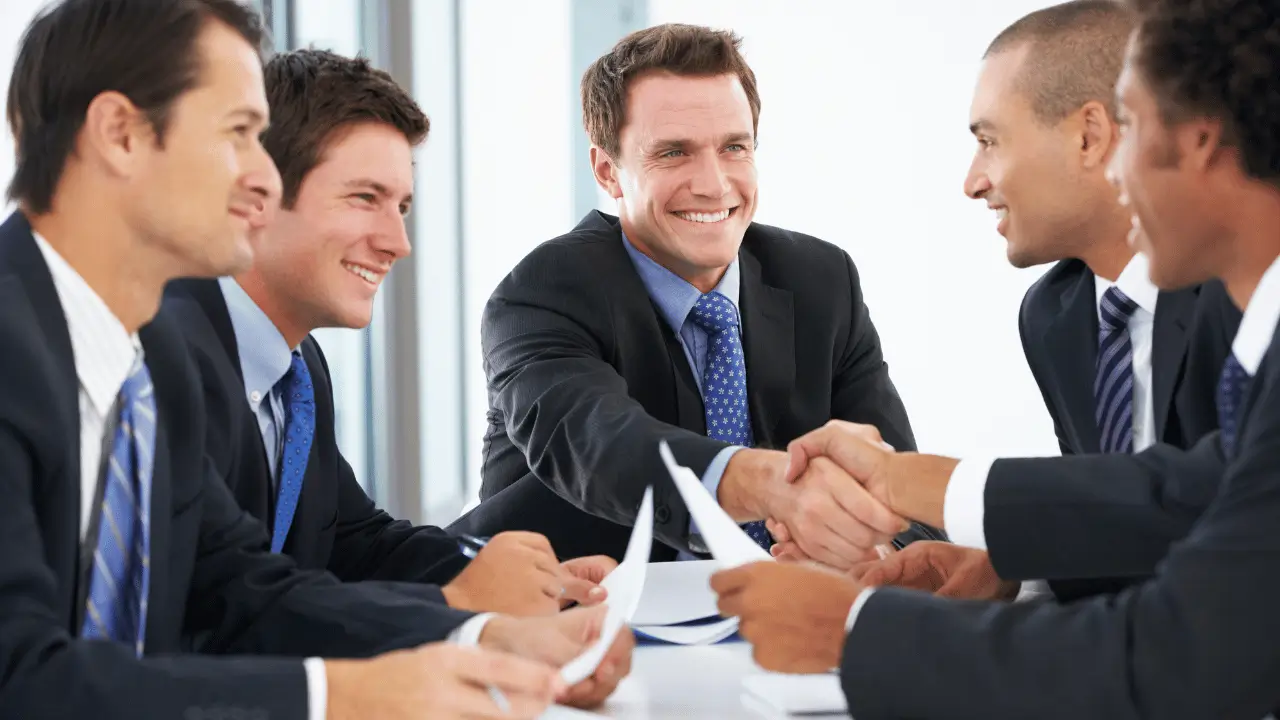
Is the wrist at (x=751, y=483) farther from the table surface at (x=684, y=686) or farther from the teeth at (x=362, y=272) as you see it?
the teeth at (x=362, y=272)

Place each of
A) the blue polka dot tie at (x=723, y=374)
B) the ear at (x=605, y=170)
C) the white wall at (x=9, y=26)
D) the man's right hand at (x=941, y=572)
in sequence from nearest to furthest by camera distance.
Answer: the man's right hand at (x=941, y=572) < the white wall at (x=9, y=26) < the blue polka dot tie at (x=723, y=374) < the ear at (x=605, y=170)

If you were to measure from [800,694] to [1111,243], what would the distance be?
1.41 metres

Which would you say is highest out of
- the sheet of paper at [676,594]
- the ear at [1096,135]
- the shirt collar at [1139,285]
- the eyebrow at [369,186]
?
the ear at [1096,135]

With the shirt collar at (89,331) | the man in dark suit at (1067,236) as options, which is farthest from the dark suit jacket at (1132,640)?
the shirt collar at (89,331)

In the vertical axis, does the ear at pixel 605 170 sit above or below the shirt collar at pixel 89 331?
above

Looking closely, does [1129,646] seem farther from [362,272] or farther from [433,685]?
[362,272]

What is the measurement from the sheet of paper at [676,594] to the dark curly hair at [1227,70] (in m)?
0.88

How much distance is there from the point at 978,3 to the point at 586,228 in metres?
3.52

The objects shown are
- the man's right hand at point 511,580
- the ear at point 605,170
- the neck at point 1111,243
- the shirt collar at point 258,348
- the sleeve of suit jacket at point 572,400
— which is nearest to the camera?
the man's right hand at point 511,580

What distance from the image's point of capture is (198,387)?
1798 mm

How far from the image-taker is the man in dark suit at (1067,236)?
94.4 inches

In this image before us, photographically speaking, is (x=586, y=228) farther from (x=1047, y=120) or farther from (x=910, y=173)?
(x=910, y=173)

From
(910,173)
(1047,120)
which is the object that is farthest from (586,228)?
(910,173)

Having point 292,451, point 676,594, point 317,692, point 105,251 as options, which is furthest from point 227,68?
point 676,594
